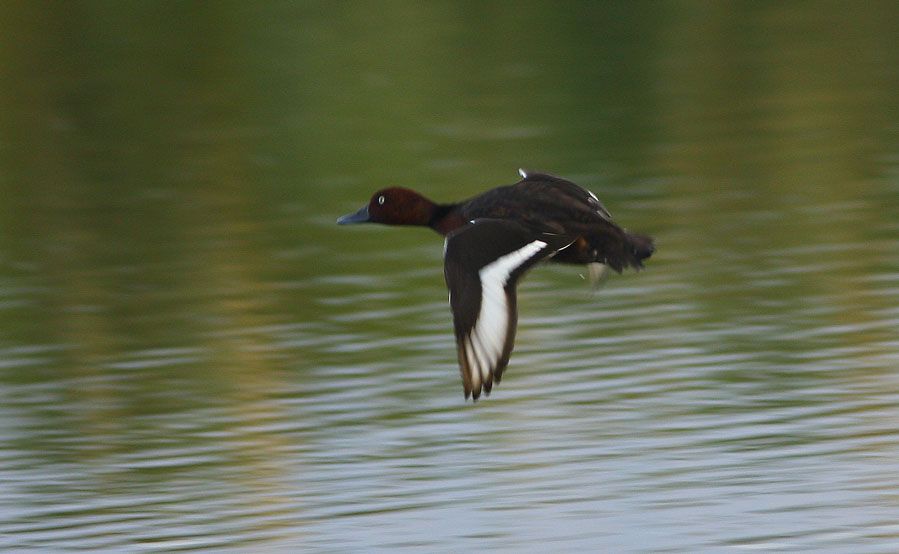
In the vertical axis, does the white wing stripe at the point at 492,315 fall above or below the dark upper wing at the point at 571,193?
below

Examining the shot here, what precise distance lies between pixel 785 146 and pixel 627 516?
31.8ft

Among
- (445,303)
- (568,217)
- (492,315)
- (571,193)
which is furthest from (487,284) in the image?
(445,303)

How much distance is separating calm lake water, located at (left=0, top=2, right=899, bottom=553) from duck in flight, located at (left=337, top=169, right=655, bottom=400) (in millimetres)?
1515

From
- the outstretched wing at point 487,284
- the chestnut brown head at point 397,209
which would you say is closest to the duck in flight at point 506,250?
the outstretched wing at point 487,284

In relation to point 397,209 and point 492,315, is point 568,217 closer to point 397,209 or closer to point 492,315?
point 492,315

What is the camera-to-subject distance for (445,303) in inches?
566

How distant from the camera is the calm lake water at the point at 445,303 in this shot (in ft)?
35.0

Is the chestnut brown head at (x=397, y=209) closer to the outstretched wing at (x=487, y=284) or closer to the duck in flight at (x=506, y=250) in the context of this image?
the duck in flight at (x=506, y=250)

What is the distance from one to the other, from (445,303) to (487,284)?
5474 mm

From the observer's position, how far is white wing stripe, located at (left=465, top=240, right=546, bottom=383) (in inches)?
339

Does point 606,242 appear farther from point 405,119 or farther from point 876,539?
point 405,119

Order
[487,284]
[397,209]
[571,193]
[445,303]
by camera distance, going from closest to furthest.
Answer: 1. [487,284]
2. [571,193]
3. [397,209]
4. [445,303]

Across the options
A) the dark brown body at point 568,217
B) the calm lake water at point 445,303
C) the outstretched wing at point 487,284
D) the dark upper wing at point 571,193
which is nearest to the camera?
the outstretched wing at point 487,284

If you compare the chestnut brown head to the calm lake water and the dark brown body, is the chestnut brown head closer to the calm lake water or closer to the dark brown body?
the dark brown body
